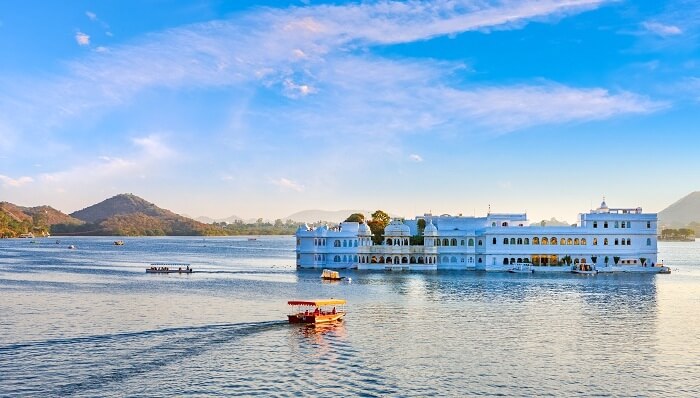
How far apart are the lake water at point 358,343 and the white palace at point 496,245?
26.9m

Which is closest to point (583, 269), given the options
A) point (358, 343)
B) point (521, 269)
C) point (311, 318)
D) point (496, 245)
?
point (521, 269)

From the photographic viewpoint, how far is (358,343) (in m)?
44.3

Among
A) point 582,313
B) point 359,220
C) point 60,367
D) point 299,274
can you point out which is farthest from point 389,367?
point 359,220

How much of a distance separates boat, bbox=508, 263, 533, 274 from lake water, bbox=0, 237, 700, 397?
24.9 meters

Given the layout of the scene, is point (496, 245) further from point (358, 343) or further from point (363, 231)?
point (358, 343)

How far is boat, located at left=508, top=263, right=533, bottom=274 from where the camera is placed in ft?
338

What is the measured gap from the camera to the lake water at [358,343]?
3394 centimetres

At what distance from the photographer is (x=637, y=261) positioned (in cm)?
10512

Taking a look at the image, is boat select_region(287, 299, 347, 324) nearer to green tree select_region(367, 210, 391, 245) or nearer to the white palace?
the white palace

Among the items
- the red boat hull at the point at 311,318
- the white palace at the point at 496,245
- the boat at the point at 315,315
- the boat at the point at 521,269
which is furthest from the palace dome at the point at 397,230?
the red boat hull at the point at 311,318

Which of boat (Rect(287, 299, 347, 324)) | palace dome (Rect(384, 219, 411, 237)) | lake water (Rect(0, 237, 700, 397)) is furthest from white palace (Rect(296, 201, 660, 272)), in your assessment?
boat (Rect(287, 299, 347, 324))

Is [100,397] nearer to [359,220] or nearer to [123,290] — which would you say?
[123,290]

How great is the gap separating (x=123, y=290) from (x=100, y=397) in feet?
158

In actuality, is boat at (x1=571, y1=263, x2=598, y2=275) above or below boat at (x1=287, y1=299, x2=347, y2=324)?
above
